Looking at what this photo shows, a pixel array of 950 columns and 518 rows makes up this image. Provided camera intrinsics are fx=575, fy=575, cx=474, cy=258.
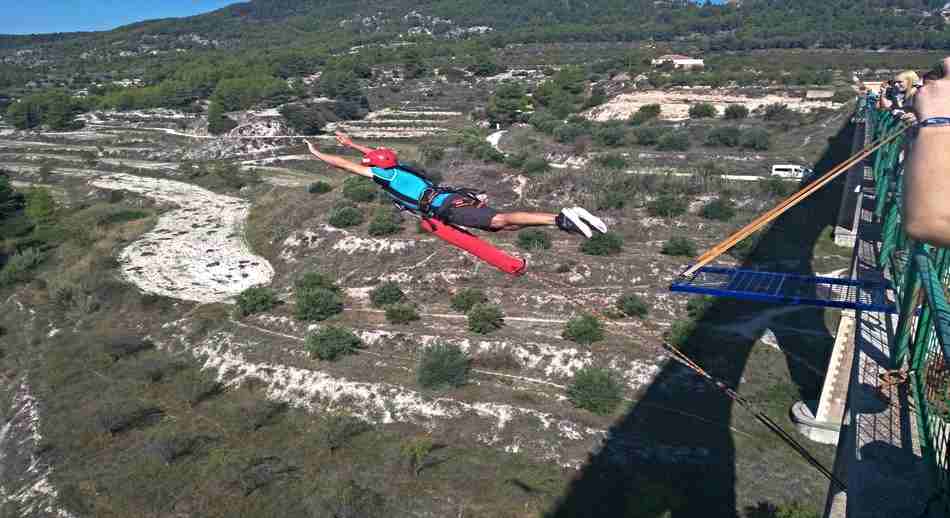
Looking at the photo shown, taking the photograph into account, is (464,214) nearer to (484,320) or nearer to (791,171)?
(484,320)

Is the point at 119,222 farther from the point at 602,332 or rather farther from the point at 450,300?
the point at 602,332

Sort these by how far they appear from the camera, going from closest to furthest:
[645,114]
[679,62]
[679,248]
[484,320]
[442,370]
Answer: [442,370], [484,320], [679,248], [645,114], [679,62]

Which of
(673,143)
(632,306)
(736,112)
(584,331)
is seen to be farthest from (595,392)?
(736,112)

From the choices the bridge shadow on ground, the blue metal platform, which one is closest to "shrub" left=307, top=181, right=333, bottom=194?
the bridge shadow on ground

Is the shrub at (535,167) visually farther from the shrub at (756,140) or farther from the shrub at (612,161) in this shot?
the shrub at (756,140)

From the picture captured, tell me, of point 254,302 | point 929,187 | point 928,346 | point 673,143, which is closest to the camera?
point 929,187

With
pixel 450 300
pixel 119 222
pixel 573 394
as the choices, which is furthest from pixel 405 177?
pixel 119 222
